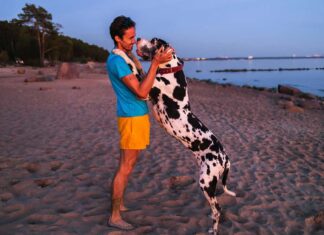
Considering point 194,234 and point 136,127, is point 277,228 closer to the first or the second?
point 194,234

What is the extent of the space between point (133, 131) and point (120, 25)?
1024mm

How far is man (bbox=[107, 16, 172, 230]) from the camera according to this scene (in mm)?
2844

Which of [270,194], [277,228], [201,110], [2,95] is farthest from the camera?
[2,95]

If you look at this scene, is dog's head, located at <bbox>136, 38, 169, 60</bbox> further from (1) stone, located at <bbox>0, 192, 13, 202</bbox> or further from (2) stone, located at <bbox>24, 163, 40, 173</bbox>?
(2) stone, located at <bbox>24, 163, 40, 173</bbox>

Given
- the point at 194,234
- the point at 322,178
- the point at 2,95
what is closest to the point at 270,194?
the point at 322,178

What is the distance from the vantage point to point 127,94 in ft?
10.0

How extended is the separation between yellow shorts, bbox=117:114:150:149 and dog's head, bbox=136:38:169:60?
0.62 meters

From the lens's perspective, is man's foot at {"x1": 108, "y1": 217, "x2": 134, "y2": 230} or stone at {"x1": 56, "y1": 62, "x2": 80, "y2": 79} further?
stone at {"x1": 56, "y1": 62, "x2": 80, "y2": 79}

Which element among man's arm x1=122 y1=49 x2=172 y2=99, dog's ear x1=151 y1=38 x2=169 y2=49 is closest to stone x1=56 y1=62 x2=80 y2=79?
dog's ear x1=151 y1=38 x2=169 y2=49

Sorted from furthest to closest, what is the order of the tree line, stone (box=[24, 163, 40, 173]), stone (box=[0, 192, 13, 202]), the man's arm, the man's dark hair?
1. the tree line
2. stone (box=[24, 163, 40, 173])
3. stone (box=[0, 192, 13, 202])
4. the man's dark hair
5. the man's arm

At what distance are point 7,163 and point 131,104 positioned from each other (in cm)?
358

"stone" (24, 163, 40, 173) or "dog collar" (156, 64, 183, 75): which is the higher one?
"dog collar" (156, 64, 183, 75)

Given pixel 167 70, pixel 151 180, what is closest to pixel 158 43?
pixel 167 70

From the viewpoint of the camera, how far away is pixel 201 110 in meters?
12.5
